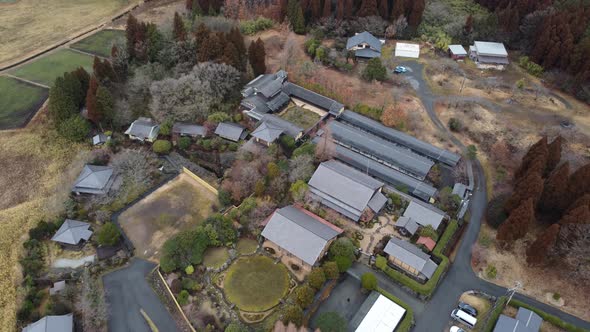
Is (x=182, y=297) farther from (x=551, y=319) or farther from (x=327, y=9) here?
(x=327, y=9)

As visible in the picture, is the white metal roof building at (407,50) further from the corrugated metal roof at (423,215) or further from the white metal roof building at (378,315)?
the white metal roof building at (378,315)

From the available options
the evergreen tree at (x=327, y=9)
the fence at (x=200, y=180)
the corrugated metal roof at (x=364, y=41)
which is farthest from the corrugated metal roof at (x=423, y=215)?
the evergreen tree at (x=327, y=9)

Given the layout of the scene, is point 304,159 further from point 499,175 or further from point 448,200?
point 499,175

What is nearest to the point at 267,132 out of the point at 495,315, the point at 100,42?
the point at 495,315

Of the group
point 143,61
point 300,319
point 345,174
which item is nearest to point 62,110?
point 143,61

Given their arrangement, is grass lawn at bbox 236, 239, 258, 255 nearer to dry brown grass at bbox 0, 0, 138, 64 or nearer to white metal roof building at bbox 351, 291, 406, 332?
white metal roof building at bbox 351, 291, 406, 332
